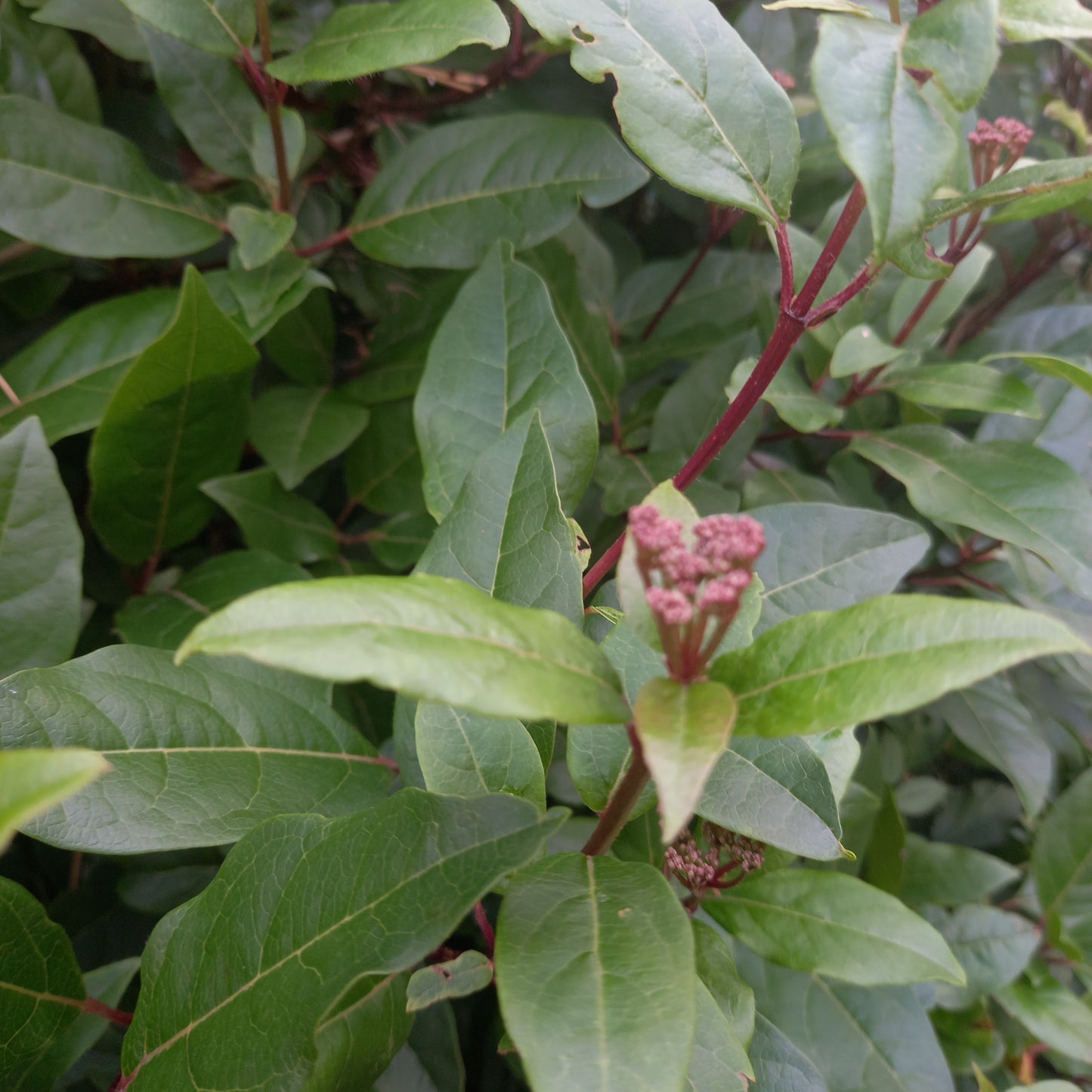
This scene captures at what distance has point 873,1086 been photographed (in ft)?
3.00

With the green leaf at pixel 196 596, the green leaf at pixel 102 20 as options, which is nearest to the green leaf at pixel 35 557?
the green leaf at pixel 196 596

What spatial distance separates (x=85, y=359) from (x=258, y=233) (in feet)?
0.84

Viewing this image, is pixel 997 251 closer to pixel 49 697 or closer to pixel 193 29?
pixel 193 29

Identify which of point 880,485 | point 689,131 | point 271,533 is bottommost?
point 880,485

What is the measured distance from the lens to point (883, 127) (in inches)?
20.8

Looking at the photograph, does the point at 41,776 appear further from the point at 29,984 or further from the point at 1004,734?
the point at 1004,734

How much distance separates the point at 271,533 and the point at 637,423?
52cm

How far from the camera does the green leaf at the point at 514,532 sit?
0.63 m

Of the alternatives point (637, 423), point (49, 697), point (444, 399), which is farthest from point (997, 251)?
point (49, 697)

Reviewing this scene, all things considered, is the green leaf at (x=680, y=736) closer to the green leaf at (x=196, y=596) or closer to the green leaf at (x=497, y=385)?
the green leaf at (x=497, y=385)

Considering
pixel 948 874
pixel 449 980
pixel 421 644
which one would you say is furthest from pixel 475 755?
pixel 948 874

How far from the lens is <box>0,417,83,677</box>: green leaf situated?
0.74 meters

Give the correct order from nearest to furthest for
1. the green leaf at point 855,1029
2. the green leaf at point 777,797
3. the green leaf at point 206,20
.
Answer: the green leaf at point 777,797
the green leaf at point 206,20
the green leaf at point 855,1029

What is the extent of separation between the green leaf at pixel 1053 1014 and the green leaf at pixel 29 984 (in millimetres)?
1260
